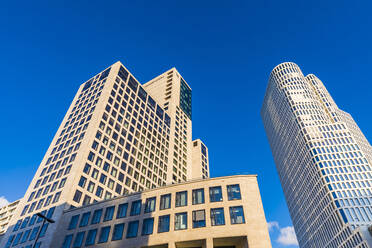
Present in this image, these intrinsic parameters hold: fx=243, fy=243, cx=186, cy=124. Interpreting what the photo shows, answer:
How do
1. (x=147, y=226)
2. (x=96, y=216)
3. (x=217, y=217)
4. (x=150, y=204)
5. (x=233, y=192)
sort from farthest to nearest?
(x=96, y=216)
(x=150, y=204)
(x=147, y=226)
(x=233, y=192)
(x=217, y=217)

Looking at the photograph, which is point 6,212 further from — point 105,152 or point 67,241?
point 67,241

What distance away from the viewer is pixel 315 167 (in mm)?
106000

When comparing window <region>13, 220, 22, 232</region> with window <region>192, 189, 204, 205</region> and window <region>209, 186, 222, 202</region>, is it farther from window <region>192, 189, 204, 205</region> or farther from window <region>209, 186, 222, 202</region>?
window <region>209, 186, 222, 202</region>

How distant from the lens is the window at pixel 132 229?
37625 mm

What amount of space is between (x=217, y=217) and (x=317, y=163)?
8804cm

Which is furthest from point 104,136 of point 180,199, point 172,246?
point 172,246

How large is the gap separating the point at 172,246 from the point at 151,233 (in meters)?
4.02

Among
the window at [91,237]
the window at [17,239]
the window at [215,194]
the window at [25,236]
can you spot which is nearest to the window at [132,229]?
the window at [91,237]

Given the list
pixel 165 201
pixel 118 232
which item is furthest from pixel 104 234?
pixel 165 201

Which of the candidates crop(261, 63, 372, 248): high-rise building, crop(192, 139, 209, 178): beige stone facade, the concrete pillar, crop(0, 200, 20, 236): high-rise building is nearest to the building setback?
the concrete pillar

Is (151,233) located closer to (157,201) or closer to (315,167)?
(157,201)

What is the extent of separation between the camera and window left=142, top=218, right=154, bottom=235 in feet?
121

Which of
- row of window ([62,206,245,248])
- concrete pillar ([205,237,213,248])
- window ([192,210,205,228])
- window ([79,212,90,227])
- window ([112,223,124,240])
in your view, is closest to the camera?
concrete pillar ([205,237,213,248])

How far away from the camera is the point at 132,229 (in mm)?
38312
